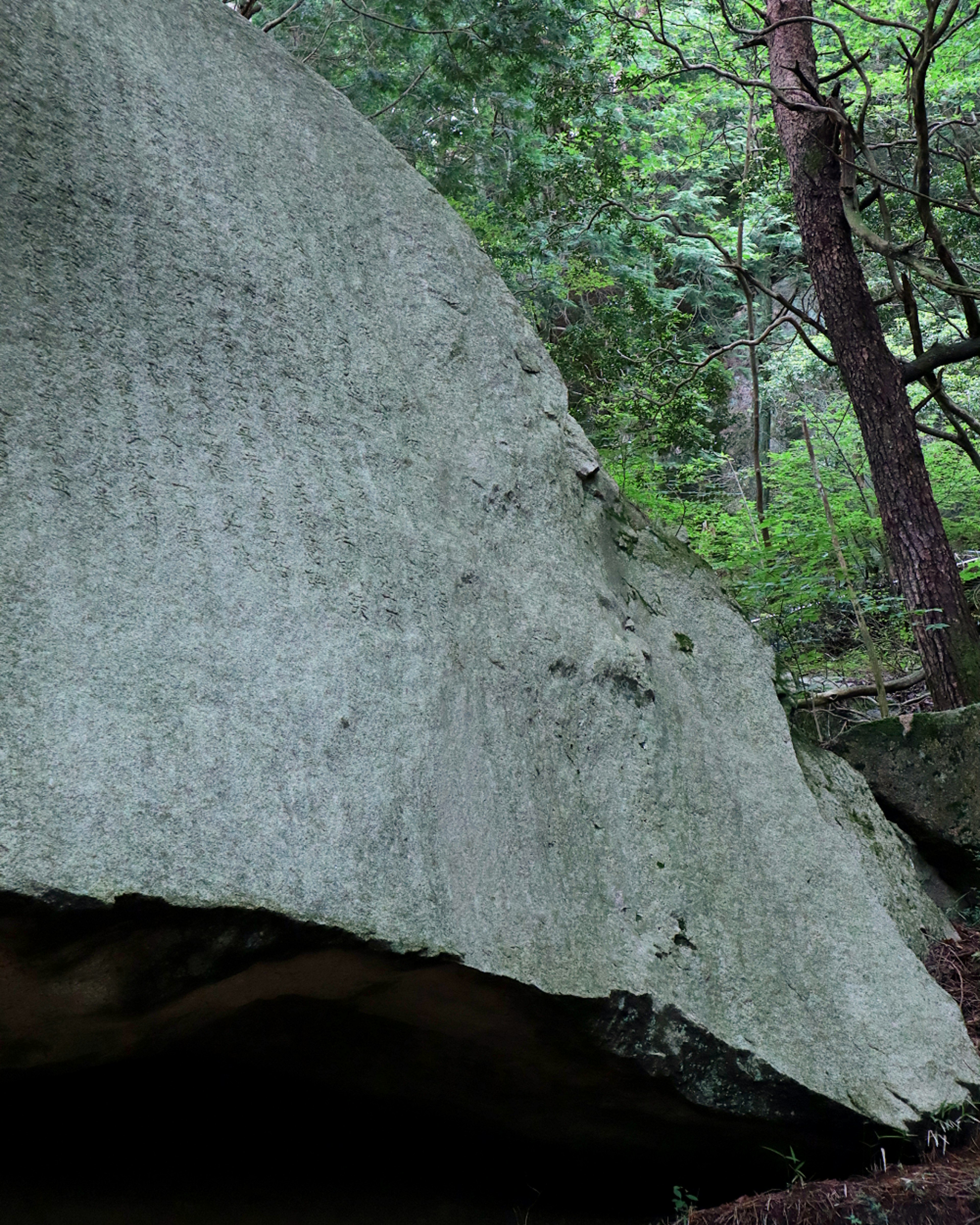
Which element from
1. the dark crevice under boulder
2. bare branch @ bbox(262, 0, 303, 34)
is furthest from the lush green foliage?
the dark crevice under boulder

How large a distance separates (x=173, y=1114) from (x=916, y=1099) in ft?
7.47

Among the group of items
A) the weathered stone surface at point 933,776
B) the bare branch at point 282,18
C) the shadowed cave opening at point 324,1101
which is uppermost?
the bare branch at point 282,18

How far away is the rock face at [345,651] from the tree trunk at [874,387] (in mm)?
2180

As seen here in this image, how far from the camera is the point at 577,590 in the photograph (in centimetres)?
338

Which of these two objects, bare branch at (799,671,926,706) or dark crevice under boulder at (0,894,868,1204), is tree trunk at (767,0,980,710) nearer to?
bare branch at (799,671,926,706)

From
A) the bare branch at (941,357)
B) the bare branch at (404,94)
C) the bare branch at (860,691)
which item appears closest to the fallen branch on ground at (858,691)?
the bare branch at (860,691)

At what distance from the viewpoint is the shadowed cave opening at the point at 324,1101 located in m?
2.16

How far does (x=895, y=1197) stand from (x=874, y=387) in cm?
447

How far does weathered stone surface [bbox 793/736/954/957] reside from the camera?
3.75 m

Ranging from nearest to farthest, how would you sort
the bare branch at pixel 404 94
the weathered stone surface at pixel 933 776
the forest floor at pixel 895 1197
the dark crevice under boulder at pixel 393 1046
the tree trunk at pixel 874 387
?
1. the dark crevice under boulder at pixel 393 1046
2. the forest floor at pixel 895 1197
3. the weathered stone surface at pixel 933 776
4. the tree trunk at pixel 874 387
5. the bare branch at pixel 404 94

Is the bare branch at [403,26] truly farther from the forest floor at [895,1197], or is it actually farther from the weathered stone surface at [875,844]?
the forest floor at [895,1197]

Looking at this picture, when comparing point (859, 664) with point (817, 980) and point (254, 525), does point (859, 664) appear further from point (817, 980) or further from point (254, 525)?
point (254, 525)

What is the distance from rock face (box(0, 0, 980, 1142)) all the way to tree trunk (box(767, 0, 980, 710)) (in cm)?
218

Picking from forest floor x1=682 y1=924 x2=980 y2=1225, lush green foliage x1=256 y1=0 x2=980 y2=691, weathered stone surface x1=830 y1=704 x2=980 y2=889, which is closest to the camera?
forest floor x1=682 y1=924 x2=980 y2=1225
